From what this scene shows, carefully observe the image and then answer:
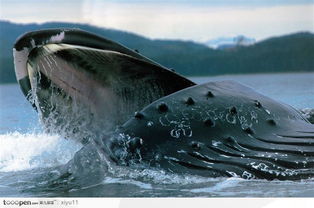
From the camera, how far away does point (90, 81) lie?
735 centimetres

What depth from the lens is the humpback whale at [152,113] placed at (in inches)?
263

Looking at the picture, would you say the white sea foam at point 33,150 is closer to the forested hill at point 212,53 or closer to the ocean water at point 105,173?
the ocean water at point 105,173

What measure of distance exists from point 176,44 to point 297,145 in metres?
2.48

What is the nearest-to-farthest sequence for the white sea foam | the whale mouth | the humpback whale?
the humpback whale, the whale mouth, the white sea foam

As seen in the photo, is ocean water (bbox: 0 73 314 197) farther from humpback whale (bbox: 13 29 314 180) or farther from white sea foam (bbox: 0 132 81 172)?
humpback whale (bbox: 13 29 314 180)

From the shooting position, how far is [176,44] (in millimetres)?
8781

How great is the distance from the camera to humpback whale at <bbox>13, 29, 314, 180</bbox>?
6.69 m

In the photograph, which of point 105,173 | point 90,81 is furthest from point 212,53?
point 105,173

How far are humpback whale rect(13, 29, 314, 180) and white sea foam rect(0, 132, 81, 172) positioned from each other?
1.27 ft

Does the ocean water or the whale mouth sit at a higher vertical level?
the whale mouth

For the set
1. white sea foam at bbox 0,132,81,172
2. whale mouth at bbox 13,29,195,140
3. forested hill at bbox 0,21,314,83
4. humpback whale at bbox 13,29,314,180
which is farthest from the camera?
forested hill at bbox 0,21,314,83

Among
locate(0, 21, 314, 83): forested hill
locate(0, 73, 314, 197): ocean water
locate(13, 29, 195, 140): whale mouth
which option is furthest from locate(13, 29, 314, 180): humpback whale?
locate(0, 21, 314, 83): forested hill

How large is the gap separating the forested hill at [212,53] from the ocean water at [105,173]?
5.0 inches

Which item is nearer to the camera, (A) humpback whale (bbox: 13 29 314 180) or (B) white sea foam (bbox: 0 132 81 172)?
(A) humpback whale (bbox: 13 29 314 180)
